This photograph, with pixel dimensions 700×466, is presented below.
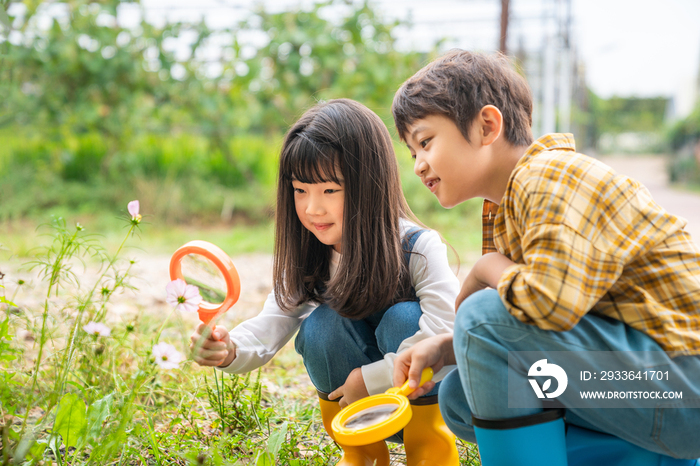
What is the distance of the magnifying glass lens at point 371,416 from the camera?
104 centimetres

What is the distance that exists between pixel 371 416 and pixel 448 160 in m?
0.51

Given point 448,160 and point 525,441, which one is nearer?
point 525,441

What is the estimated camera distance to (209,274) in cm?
123

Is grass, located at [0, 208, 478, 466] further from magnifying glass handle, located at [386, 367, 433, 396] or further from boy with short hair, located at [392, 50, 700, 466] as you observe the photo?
boy with short hair, located at [392, 50, 700, 466]

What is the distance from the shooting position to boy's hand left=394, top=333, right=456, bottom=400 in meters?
1.10

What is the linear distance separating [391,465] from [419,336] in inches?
13.7

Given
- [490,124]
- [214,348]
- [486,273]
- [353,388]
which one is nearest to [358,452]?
[353,388]

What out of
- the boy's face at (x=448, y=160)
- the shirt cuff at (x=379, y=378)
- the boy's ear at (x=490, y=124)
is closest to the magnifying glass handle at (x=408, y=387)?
the shirt cuff at (x=379, y=378)

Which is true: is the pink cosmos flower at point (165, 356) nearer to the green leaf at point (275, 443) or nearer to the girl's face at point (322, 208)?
the green leaf at point (275, 443)

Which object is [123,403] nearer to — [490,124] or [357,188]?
[357,188]

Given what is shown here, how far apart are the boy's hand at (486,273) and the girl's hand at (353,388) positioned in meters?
0.30

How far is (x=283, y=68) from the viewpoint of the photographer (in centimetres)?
518

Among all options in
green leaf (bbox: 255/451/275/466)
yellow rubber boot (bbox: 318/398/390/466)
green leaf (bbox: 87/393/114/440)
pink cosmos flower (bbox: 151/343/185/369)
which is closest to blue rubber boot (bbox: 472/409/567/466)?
yellow rubber boot (bbox: 318/398/390/466)

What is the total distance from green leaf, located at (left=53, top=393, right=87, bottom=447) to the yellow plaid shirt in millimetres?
778
